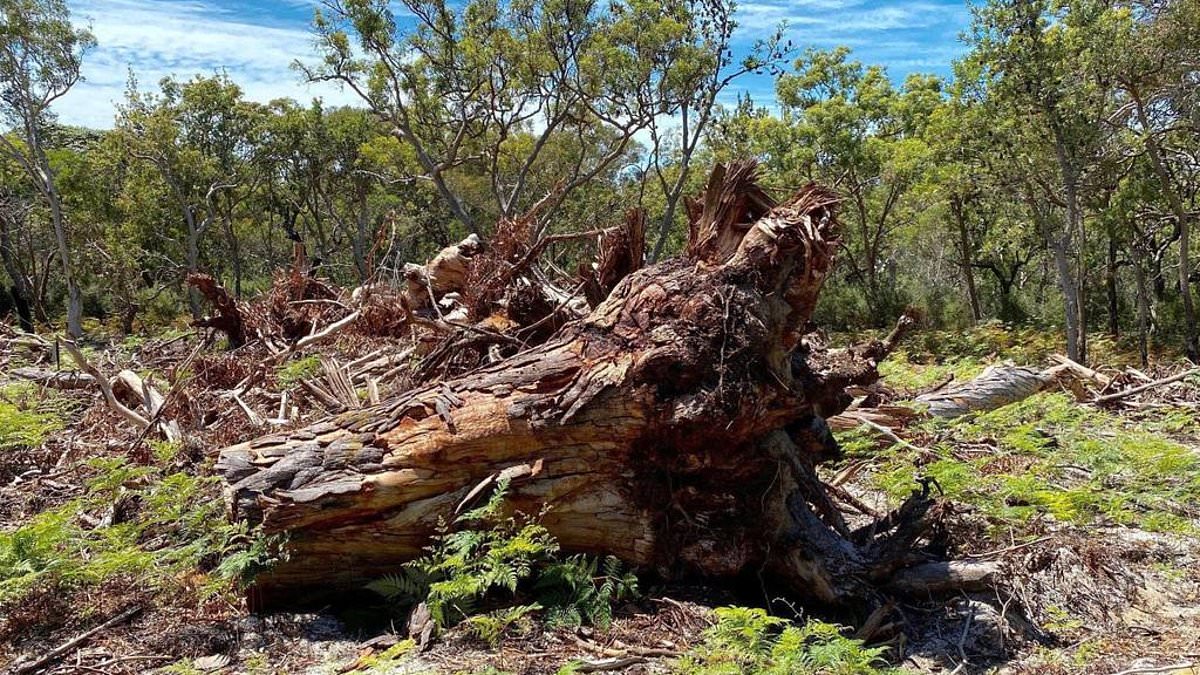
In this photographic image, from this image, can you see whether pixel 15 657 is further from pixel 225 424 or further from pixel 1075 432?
pixel 1075 432

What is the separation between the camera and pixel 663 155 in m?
30.6

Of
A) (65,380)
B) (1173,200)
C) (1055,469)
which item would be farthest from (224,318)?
(1173,200)

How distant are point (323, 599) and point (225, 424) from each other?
287 cm

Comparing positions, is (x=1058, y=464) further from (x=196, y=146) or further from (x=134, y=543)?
(x=196, y=146)

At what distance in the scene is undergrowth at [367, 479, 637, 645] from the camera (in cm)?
399

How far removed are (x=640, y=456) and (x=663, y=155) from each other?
27.2 m

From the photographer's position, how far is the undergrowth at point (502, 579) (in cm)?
399

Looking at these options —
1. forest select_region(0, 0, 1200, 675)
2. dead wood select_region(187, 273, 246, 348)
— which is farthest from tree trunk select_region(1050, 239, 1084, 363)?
dead wood select_region(187, 273, 246, 348)

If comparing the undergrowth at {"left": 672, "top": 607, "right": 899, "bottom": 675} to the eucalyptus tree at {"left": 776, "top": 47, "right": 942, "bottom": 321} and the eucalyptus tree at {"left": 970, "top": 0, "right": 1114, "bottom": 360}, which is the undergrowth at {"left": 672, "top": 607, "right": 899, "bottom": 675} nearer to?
the eucalyptus tree at {"left": 970, "top": 0, "right": 1114, "bottom": 360}

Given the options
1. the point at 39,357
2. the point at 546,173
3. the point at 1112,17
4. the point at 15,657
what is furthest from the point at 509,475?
the point at 546,173

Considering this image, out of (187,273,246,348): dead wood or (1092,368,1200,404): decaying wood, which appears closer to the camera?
(1092,368,1200,404): decaying wood

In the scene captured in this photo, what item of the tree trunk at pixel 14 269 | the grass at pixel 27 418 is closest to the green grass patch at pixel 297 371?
the grass at pixel 27 418

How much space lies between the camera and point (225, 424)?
679 centimetres

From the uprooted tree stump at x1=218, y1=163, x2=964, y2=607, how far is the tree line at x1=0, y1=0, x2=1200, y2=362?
6.06 meters
